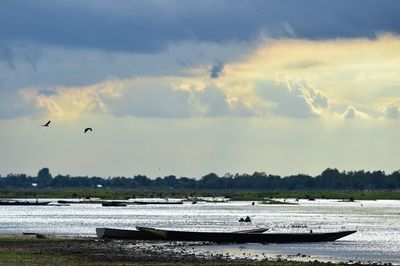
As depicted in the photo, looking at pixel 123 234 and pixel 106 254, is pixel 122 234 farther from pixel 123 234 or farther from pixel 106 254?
pixel 106 254

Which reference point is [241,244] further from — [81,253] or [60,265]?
[60,265]

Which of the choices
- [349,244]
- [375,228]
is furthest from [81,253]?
[375,228]

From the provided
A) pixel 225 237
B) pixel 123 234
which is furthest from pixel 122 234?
pixel 225 237

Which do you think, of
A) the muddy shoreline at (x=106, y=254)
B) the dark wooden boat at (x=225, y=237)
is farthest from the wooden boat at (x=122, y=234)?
the muddy shoreline at (x=106, y=254)

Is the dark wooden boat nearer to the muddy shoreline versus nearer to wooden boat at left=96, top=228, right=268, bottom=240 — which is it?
wooden boat at left=96, top=228, right=268, bottom=240

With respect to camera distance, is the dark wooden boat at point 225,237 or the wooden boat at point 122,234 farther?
the wooden boat at point 122,234

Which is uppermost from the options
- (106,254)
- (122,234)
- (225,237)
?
(122,234)

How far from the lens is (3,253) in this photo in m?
59.6

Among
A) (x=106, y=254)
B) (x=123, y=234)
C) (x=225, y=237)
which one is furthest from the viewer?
(x=123, y=234)

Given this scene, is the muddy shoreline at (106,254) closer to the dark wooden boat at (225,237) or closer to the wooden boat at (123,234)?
the wooden boat at (123,234)

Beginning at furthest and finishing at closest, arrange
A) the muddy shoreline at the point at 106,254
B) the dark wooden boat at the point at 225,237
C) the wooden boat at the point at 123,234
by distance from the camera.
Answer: the wooden boat at the point at 123,234
the dark wooden boat at the point at 225,237
the muddy shoreline at the point at 106,254

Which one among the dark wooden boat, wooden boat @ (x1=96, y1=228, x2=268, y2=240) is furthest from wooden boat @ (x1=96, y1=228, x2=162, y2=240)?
the dark wooden boat

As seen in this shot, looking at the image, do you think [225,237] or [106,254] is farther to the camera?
[225,237]

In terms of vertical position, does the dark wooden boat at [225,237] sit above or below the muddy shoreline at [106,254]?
above
